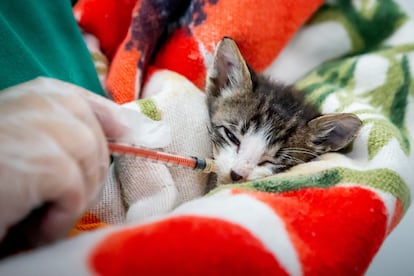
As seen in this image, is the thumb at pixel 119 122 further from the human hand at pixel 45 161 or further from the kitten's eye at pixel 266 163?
the kitten's eye at pixel 266 163

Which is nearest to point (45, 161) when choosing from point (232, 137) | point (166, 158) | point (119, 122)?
point (119, 122)

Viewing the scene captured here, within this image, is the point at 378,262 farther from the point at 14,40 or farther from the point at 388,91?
the point at 14,40

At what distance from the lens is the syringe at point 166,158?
0.60 m

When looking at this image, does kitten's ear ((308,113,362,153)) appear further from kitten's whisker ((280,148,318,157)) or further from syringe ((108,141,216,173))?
syringe ((108,141,216,173))

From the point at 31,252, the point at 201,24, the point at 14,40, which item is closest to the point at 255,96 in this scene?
the point at 201,24

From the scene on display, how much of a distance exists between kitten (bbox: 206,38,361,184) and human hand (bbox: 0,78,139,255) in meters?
0.35

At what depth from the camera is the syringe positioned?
0.60 metres

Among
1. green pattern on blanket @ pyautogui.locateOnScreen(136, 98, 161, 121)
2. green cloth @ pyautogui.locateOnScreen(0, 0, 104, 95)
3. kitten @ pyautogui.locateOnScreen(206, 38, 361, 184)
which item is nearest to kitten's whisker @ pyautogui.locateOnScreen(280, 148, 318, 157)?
kitten @ pyautogui.locateOnScreen(206, 38, 361, 184)

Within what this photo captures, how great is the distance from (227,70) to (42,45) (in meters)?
0.35

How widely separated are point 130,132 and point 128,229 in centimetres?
14

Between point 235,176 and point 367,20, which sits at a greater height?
point 367,20

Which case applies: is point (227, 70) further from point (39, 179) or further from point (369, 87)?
point (39, 179)

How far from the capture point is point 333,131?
871 mm

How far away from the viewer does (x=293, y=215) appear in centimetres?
62
